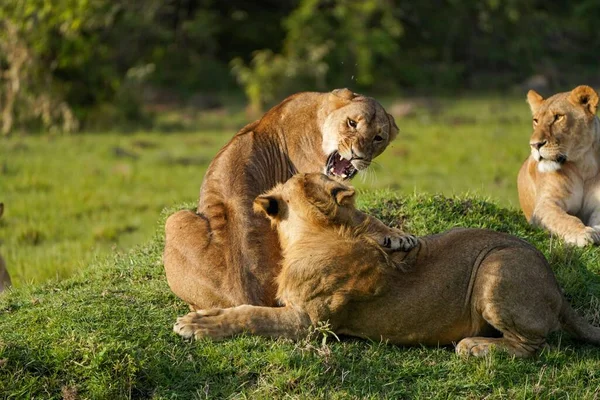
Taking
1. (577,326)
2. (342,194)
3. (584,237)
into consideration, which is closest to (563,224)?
(584,237)

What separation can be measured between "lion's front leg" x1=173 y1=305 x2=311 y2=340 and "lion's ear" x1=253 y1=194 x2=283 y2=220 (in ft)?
1.53

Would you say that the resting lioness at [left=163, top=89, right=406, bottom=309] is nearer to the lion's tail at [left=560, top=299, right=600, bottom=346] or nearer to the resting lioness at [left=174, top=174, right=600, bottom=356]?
the resting lioness at [left=174, top=174, right=600, bottom=356]

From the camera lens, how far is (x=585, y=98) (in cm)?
678

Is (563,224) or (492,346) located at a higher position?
(563,224)

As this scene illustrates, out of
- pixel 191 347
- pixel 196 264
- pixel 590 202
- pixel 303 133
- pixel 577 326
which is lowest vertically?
pixel 577 326

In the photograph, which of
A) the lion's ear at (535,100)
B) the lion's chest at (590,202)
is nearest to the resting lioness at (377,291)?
the lion's chest at (590,202)

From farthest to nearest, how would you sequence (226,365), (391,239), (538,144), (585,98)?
(585,98), (538,144), (391,239), (226,365)

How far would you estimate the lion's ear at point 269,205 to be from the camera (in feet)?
15.8

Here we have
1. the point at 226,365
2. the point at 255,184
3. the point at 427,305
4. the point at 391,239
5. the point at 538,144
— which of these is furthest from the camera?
the point at 538,144

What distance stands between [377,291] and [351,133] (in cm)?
126

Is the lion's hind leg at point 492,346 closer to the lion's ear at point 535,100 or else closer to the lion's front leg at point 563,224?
the lion's front leg at point 563,224

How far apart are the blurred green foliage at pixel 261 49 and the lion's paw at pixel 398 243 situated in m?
10.8

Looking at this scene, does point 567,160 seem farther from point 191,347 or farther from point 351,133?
point 191,347

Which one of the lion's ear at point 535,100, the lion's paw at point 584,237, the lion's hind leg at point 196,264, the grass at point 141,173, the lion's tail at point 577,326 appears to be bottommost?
the grass at point 141,173
